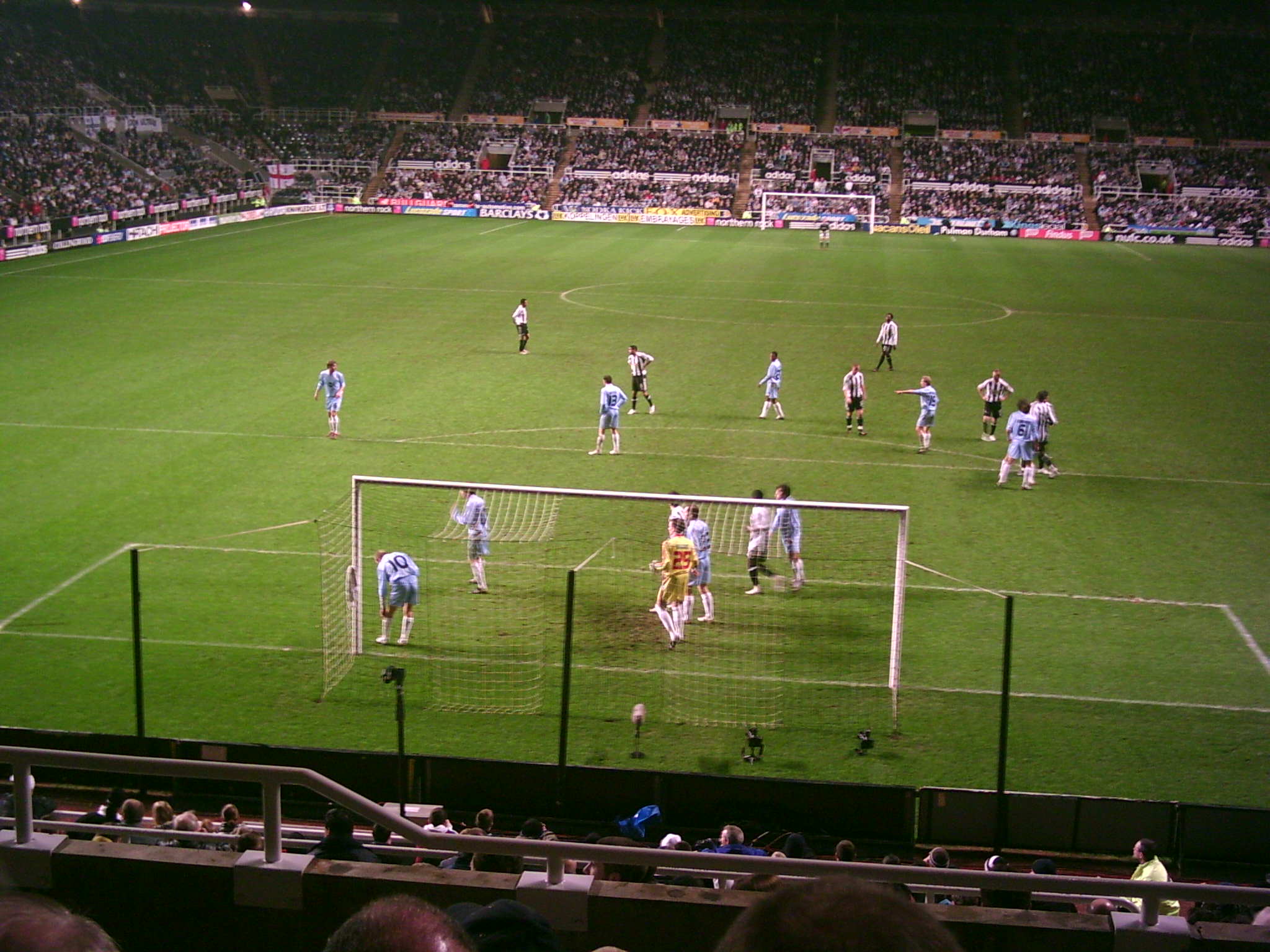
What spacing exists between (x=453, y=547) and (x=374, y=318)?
21.6 m

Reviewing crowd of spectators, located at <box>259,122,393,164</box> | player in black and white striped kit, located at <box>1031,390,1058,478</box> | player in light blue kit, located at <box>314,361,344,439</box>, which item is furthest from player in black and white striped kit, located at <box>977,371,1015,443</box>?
crowd of spectators, located at <box>259,122,393,164</box>

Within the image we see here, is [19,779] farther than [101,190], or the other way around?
[101,190]

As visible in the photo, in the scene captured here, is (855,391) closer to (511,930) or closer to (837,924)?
(511,930)

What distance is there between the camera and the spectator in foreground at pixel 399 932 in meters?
2.25

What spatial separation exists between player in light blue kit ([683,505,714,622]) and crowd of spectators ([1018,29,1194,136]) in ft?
250

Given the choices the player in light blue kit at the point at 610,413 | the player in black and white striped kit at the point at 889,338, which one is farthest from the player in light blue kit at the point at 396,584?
the player in black and white striped kit at the point at 889,338

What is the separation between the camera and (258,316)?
134 feet

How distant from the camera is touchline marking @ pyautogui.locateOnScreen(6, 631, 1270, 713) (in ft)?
52.4

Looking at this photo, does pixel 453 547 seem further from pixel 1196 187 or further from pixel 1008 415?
pixel 1196 187

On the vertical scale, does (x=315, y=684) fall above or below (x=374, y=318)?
below

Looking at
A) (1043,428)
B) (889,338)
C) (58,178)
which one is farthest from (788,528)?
(58,178)

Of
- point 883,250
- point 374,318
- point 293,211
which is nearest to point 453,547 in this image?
point 374,318

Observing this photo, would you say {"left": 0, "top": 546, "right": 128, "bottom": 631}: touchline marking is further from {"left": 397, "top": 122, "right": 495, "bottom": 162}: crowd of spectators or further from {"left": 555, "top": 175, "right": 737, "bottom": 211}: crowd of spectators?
{"left": 397, "top": 122, "right": 495, "bottom": 162}: crowd of spectators

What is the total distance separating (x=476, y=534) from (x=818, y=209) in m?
62.3
